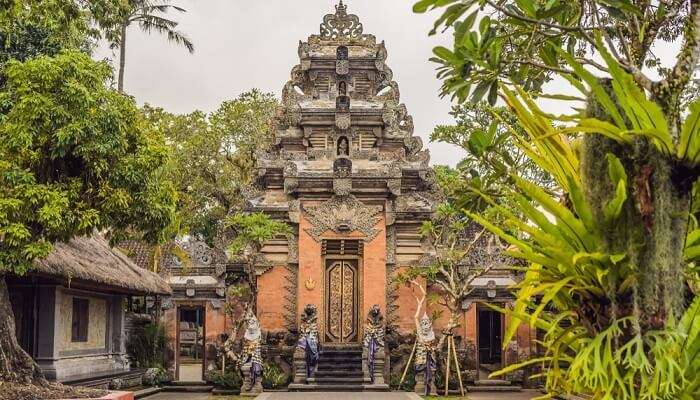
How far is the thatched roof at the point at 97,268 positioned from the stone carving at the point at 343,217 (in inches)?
152

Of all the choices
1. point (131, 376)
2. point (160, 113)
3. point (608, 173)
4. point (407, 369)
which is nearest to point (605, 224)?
point (608, 173)

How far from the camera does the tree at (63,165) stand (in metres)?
9.68

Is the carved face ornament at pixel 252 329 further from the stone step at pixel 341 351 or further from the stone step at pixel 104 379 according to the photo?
the stone step at pixel 104 379

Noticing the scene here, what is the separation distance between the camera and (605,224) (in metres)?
3.16

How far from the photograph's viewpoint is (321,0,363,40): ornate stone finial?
855 inches

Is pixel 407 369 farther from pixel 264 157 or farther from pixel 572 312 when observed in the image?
pixel 572 312

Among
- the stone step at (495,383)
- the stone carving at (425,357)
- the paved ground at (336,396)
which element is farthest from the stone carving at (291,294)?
the stone step at (495,383)

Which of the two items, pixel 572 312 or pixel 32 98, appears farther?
pixel 32 98

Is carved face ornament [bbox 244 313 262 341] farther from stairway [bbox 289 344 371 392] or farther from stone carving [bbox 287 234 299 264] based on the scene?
stone carving [bbox 287 234 299 264]

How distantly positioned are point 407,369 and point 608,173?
49.1 ft

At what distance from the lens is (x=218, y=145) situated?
2664cm

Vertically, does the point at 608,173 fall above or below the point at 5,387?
above

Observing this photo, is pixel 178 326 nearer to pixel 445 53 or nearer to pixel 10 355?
pixel 10 355

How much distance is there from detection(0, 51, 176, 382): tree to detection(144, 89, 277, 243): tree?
50.3ft
